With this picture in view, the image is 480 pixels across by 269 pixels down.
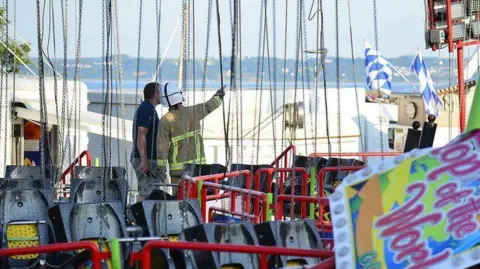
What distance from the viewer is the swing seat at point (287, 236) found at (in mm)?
8297

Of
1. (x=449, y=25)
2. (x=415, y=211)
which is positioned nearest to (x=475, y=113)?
(x=415, y=211)

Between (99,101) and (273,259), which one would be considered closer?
(273,259)

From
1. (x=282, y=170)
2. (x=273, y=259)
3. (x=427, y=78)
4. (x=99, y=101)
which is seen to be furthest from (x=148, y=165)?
(x=99, y=101)

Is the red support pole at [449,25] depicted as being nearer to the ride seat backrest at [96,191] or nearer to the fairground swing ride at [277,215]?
the fairground swing ride at [277,215]

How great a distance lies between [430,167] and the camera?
571 centimetres

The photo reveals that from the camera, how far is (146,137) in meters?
14.1

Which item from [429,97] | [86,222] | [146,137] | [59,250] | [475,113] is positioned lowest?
[59,250]

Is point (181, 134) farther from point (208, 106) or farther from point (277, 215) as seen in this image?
point (277, 215)

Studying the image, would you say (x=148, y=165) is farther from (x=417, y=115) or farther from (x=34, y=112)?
(x=417, y=115)

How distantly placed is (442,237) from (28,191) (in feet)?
17.7

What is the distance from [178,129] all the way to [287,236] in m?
5.69

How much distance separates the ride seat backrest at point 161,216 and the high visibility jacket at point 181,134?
430 cm

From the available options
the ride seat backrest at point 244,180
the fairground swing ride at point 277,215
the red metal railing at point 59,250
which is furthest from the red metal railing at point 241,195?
the red metal railing at point 59,250

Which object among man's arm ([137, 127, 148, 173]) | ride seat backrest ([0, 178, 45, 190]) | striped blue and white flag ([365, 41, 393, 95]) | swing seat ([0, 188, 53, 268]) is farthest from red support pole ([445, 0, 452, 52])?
striped blue and white flag ([365, 41, 393, 95])
